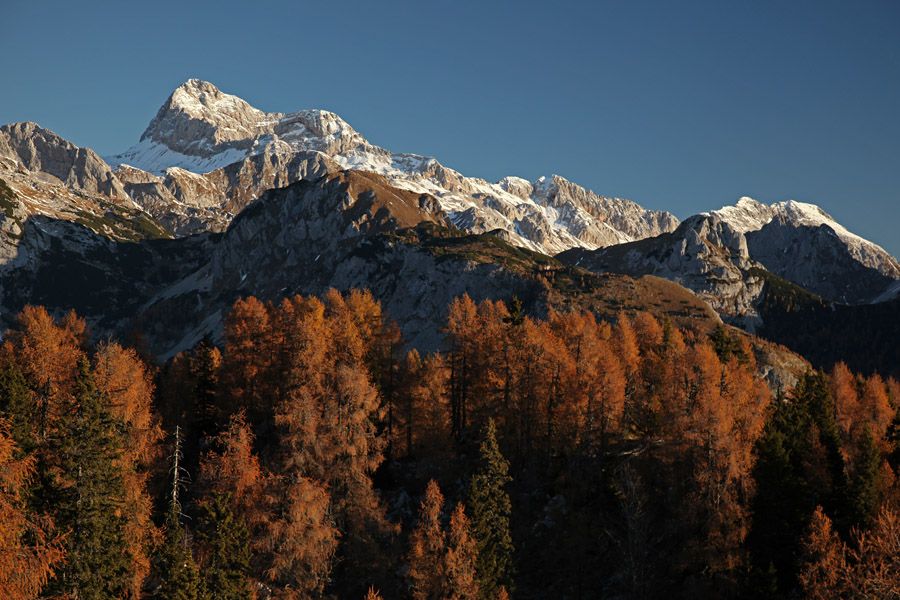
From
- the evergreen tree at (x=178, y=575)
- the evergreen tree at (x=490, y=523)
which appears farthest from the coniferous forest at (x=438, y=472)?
the evergreen tree at (x=490, y=523)

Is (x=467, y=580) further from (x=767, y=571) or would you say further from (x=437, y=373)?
(x=437, y=373)

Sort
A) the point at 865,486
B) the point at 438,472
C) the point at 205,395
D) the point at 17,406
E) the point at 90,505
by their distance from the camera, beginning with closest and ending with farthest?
the point at 90,505
the point at 865,486
the point at 17,406
the point at 438,472
the point at 205,395

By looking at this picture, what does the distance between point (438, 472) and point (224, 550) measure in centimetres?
2772

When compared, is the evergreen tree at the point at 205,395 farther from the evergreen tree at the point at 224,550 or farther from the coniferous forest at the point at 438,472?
the evergreen tree at the point at 224,550

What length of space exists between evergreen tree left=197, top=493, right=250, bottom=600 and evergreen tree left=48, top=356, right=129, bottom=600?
18.6ft

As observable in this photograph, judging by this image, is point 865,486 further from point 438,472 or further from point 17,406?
point 17,406

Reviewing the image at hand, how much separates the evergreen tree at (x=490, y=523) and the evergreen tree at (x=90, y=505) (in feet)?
86.0

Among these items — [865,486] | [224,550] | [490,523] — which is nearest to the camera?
[224,550]

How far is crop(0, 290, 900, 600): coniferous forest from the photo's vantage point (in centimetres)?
4478

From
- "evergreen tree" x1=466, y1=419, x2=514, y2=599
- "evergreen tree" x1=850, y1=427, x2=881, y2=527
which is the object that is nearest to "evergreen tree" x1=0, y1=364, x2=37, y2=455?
"evergreen tree" x1=466, y1=419, x2=514, y2=599

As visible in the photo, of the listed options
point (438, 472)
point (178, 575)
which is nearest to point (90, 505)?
point (178, 575)

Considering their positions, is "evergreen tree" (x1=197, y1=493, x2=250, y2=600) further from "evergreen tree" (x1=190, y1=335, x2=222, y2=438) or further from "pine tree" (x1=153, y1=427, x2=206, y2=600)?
"evergreen tree" (x1=190, y1=335, x2=222, y2=438)

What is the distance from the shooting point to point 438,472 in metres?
68.5

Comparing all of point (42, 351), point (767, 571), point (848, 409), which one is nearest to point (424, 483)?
point (767, 571)
